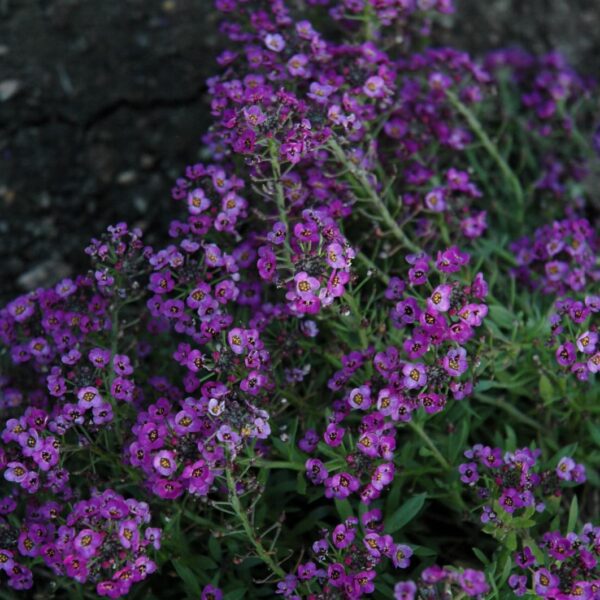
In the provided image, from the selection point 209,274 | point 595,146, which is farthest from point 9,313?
point 595,146

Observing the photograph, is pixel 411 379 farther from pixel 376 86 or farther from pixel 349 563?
pixel 376 86

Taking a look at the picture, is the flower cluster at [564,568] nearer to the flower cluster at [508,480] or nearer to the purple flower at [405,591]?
the flower cluster at [508,480]

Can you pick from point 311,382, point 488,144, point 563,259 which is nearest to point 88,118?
point 488,144

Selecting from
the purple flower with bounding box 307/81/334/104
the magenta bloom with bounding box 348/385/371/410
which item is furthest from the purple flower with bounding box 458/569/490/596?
the purple flower with bounding box 307/81/334/104

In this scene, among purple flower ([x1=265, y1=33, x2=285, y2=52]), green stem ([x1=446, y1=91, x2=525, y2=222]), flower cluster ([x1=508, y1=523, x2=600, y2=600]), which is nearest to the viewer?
flower cluster ([x1=508, y1=523, x2=600, y2=600])

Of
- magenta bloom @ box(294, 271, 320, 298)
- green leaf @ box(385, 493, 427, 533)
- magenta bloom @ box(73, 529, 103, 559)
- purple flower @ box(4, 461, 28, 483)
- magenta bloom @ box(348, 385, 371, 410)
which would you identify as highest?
magenta bloom @ box(294, 271, 320, 298)

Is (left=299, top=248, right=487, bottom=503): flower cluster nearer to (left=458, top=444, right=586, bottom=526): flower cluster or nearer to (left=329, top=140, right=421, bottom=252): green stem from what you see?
(left=458, top=444, right=586, bottom=526): flower cluster

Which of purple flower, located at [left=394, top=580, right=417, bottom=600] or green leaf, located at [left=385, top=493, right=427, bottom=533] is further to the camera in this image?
green leaf, located at [left=385, top=493, right=427, bottom=533]
